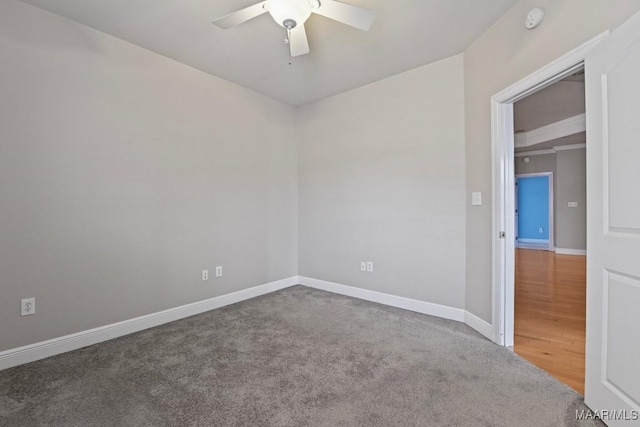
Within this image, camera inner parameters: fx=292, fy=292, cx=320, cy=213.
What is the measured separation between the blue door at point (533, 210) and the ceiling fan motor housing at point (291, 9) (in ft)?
30.2

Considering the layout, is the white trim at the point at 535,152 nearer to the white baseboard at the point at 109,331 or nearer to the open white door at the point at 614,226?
the open white door at the point at 614,226

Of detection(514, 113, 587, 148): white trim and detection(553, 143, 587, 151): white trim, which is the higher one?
detection(514, 113, 587, 148): white trim

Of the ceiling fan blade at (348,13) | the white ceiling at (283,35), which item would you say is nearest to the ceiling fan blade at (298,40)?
the ceiling fan blade at (348,13)

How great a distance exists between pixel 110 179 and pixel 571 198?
8793mm

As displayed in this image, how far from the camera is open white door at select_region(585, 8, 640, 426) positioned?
4.27ft

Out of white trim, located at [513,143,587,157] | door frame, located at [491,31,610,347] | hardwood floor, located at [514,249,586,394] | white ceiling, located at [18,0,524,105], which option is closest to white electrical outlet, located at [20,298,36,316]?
white ceiling, located at [18,0,524,105]

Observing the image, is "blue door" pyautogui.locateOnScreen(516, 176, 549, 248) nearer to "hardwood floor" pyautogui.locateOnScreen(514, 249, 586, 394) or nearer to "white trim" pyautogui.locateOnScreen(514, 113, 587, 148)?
"white trim" pyautogui.locateOnScreen(514, 113, 587, 148)

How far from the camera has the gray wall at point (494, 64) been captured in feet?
5.29

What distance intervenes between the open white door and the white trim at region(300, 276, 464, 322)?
133 centimetres

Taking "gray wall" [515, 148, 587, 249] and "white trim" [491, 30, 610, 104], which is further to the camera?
"gray wall" [515, 148, 587, 249]

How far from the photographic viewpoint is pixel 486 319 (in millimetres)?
2504

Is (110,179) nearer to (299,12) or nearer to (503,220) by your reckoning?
(299,12)

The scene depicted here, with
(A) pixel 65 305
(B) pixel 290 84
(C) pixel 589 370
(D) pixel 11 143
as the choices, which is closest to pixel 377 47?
(B) pixel 290 84

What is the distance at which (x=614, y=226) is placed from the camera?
1411 millimetres
